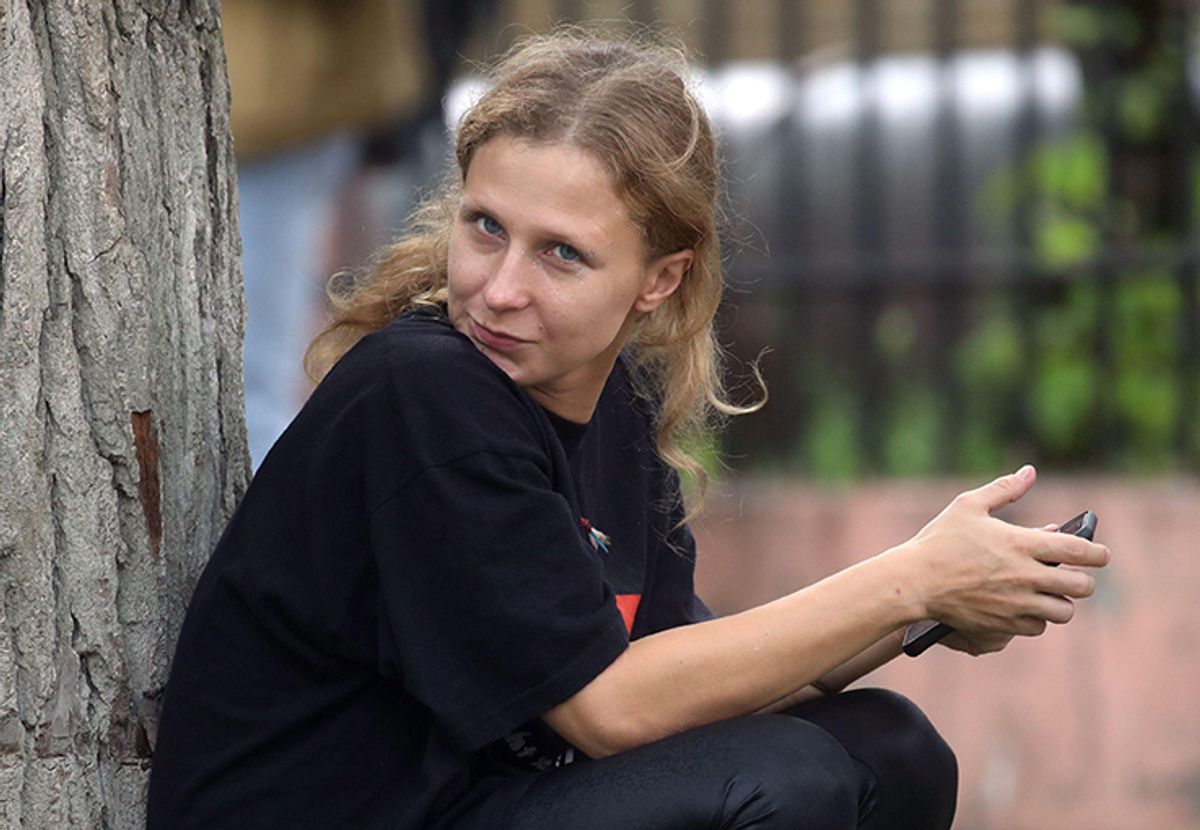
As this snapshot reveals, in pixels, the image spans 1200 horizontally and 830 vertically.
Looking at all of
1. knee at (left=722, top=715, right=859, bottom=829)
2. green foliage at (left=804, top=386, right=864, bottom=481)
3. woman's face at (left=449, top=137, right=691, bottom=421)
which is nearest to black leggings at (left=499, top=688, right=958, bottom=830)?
knee at (left=722, top=715, right=859, bottom=829)

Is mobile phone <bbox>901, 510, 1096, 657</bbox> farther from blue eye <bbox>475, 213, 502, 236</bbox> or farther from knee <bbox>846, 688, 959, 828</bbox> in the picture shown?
blue eye <bbox>475, 213, 502, 236</bbox>

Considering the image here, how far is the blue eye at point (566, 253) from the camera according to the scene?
216cm

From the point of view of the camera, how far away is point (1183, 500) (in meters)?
4.16

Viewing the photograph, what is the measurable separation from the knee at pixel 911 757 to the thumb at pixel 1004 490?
1.14 ft

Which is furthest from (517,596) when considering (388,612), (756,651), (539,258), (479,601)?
(539,258)

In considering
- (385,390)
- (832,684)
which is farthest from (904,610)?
(385,390)

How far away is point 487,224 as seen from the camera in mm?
2195

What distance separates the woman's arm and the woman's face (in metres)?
0.37

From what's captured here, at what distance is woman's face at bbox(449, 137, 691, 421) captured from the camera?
2.14 metres

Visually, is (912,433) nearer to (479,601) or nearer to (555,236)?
(555,236)

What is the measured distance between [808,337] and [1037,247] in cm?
60

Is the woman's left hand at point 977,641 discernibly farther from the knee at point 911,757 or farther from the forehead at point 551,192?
the forehead at point 551,192

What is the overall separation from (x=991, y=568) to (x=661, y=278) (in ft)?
1.80

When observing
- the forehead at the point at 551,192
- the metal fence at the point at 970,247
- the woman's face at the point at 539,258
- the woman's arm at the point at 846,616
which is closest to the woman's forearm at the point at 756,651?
the woman's arm at the point at 846,616
